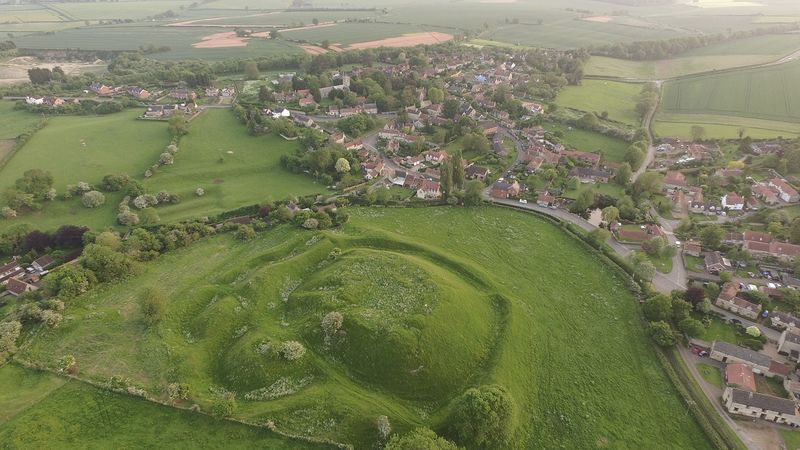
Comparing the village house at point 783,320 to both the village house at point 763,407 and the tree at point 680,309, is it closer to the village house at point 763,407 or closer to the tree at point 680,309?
the tree at point 680,309

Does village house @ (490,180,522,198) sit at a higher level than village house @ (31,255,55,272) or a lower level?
higher

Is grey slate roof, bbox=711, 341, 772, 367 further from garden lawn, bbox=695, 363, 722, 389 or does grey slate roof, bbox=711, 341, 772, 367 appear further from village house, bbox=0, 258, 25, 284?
village house, bbox=0, 258, 25, 284

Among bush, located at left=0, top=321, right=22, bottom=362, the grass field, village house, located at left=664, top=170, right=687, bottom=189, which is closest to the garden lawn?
village house, located at left=664, top=170, right=687, bottom=189

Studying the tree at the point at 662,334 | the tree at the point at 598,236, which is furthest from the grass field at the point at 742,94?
the tree at the point at 662,334

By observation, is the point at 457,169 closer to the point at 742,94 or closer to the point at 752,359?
the point at 752,359

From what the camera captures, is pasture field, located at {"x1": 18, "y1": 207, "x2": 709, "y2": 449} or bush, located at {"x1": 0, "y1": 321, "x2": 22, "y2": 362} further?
bush, located at {"x1": 0, "y1": 321, "x2": 22, "y2": 362}

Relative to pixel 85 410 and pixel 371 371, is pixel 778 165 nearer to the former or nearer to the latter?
pixel 371 371
